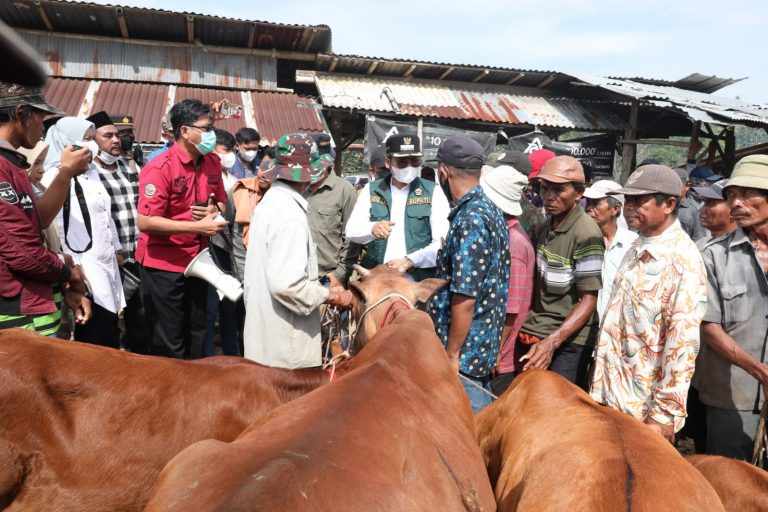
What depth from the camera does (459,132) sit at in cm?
1348

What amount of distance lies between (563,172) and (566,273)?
2.36 feet

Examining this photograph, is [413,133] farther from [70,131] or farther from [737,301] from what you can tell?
[737,301]

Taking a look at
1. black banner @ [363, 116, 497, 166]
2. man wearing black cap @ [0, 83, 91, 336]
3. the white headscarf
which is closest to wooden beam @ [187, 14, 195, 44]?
black banner @ [363, 116, 497, 166]

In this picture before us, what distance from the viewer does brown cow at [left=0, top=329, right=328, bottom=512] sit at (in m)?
2.63

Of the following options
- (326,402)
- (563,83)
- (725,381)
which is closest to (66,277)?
(326,402)

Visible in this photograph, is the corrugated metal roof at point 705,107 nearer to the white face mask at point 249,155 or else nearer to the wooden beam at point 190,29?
the white face mask at point 249,155

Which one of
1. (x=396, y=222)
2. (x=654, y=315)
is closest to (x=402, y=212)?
(x=396, y=222)

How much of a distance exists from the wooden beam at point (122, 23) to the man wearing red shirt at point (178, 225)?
9.78m

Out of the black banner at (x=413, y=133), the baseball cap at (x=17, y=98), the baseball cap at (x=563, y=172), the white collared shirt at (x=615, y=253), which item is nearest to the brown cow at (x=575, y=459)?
the baseball cap at (x=563, y=172)

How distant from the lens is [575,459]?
2305 millimetres

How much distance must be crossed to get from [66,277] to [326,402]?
8.53 feet

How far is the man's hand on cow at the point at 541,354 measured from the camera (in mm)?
4051

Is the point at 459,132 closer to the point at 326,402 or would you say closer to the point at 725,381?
the point at 725,381

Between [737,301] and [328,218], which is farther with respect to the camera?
[328,218]
